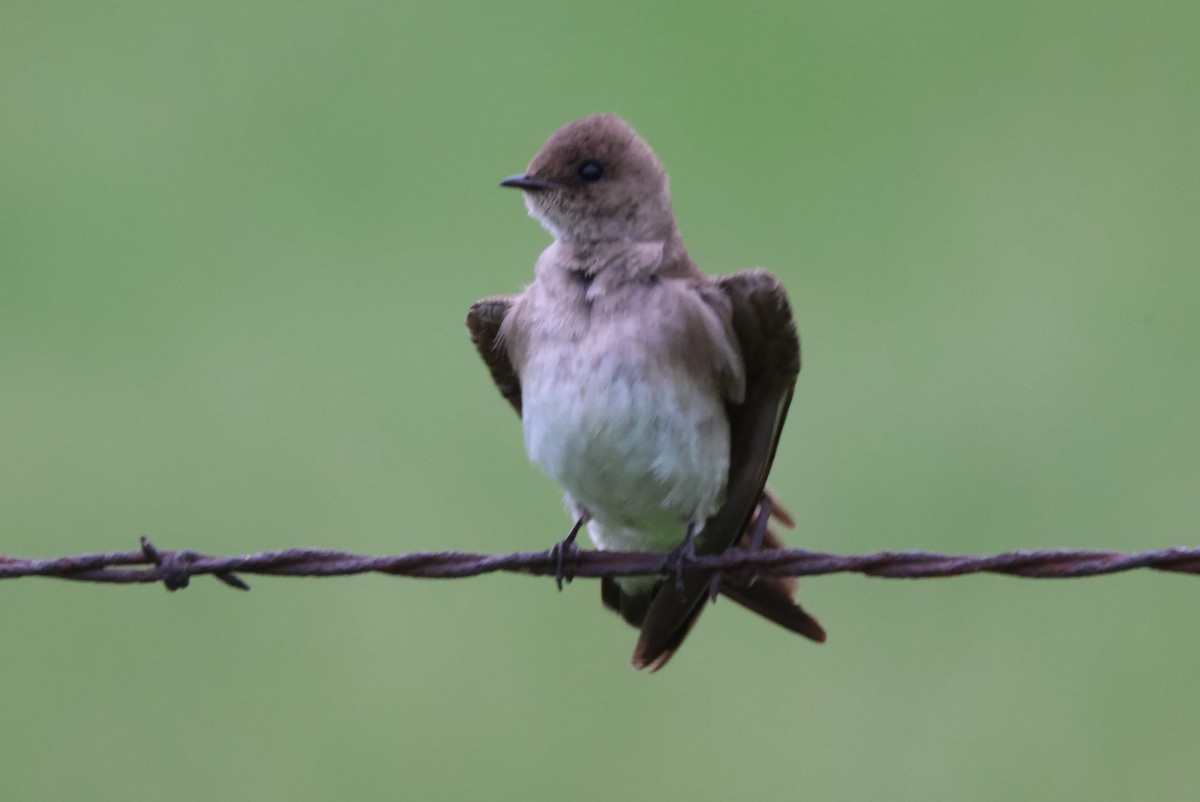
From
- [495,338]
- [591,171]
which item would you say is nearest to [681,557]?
[495,338]

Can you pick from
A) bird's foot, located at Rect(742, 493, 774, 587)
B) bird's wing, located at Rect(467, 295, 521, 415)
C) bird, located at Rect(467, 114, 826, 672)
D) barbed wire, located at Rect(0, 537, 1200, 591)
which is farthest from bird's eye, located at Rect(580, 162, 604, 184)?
barbed wire, located at Rect(0, 537, 1200, 591)

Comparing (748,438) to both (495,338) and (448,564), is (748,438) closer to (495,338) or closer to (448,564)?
(495,338)

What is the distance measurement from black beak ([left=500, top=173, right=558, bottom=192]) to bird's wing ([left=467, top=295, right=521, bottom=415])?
0.27 m

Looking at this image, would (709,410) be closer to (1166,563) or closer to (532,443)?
(532,443)

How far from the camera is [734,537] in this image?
4.02 meters

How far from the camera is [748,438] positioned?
12.8 ft

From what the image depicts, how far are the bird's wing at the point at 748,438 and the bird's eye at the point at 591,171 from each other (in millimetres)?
453

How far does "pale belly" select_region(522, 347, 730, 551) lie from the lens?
3588 millimetres

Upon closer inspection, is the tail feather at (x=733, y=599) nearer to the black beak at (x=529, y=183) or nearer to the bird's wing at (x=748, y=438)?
the bird's wing at (x=748, y=438)

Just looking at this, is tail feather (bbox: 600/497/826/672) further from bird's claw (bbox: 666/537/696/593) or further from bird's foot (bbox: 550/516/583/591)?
bird's foot (bbox: 550/516/583/591)

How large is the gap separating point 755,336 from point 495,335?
28.7 inches

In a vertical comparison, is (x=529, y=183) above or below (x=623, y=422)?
above

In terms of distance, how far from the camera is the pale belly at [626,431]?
3.59m

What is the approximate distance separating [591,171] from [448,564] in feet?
4.98
